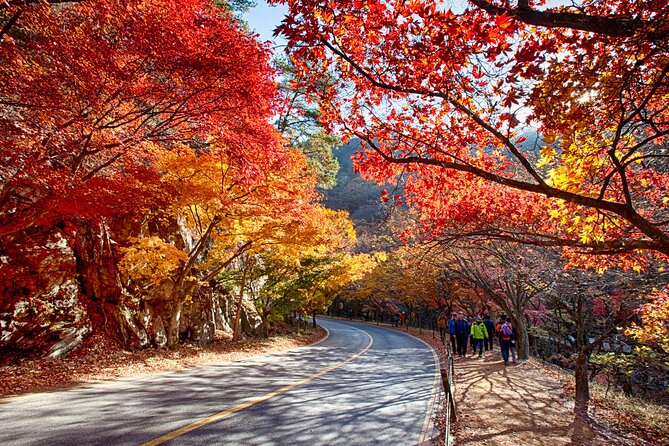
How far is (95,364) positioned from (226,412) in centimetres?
598

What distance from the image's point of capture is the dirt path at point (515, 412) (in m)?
6.02

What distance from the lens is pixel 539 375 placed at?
12.3 m

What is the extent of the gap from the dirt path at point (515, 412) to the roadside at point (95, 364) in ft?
Answer: 25.7

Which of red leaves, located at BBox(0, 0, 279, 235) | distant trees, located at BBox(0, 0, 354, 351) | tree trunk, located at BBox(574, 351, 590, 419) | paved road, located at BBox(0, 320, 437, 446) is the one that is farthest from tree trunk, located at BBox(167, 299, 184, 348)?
tree trunk, located at BBox(574, 351, 590, 419)

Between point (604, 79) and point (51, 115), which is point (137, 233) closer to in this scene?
point (51, 115)

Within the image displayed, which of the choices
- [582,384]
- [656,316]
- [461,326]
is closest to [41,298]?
[582,384]

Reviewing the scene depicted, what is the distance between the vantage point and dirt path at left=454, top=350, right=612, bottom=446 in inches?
237

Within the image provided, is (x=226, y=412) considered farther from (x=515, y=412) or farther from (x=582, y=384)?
(x=582, y=384)

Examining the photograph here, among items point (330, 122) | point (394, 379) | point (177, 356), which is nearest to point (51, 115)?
point (330, 122)

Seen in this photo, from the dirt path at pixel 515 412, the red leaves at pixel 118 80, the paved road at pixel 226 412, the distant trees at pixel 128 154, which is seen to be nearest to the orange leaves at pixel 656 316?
the dirt path at pixel 515 412

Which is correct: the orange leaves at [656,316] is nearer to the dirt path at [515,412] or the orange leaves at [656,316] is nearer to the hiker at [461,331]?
the dirt path at [515,412]

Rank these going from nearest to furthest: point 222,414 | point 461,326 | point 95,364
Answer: point 222,414
point 95,364
point 461,326

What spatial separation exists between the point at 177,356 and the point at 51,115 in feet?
28.4

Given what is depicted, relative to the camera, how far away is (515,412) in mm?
7441
